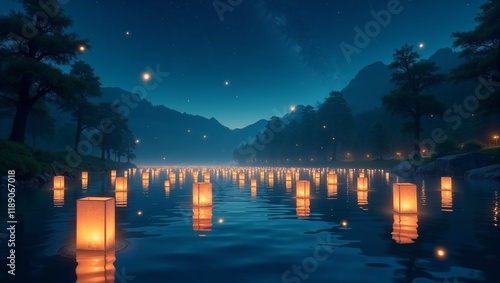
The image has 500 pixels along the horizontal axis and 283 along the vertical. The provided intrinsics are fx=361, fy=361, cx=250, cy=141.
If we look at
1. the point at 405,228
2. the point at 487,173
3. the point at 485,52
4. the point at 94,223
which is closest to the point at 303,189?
the point at 405,228

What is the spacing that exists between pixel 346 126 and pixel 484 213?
85.1 metres

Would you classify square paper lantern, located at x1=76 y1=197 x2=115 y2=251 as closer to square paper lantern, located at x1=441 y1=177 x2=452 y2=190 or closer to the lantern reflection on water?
the lantern reflection on water

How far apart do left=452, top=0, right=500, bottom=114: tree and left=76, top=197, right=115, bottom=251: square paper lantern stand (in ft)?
111

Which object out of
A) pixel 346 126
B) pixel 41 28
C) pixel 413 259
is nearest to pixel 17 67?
pixel 41 28

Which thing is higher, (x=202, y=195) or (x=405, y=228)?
(x=202, y=195)

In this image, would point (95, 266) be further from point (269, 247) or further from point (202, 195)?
point (202, 195)

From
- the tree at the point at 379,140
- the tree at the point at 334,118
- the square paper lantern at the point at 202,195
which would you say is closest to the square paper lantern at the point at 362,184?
the square paper lantern at the point at 202,195

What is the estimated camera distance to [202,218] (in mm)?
10055

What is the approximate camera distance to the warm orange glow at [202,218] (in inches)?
344

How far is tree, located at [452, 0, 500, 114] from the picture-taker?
30766mm

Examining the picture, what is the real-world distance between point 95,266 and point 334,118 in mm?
92389

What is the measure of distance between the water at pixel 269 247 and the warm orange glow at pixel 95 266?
0.05 feet

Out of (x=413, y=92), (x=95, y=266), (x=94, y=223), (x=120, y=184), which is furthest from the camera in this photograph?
(x=413, y=92)

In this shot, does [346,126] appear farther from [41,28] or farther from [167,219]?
[167,219]
